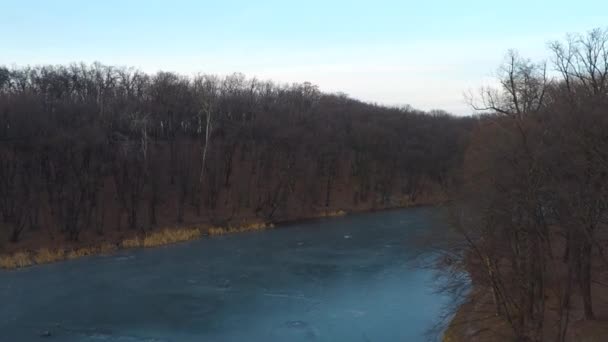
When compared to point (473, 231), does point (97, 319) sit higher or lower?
lower

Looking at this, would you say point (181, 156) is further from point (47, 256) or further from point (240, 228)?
point (47, 256)

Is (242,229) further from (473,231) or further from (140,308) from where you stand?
(473,231)

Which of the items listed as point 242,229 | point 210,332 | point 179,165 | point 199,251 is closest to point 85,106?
point 179,165

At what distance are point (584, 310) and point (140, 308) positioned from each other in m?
15.0

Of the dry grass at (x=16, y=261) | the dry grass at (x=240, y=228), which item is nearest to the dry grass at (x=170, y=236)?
the dry grass at (x=240, y=228)

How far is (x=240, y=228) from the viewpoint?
40906mm

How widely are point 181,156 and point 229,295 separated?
25.7m

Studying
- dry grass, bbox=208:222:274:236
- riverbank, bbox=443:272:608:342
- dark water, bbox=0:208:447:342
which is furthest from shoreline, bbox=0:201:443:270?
riverbank, bbox=443:272:608:342

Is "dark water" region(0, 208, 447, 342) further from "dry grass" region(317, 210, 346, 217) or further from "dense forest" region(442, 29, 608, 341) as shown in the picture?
"dry grass" region(317, 210, 346, 217)

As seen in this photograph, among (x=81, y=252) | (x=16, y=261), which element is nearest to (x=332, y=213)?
(x=81, y=252)

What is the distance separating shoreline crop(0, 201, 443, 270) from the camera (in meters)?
29.3

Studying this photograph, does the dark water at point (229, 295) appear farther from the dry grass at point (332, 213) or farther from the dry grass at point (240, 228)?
the dry grass at point (332, 213)

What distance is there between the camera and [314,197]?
53.5 meters

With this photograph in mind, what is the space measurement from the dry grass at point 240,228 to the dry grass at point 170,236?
1.14 metres
